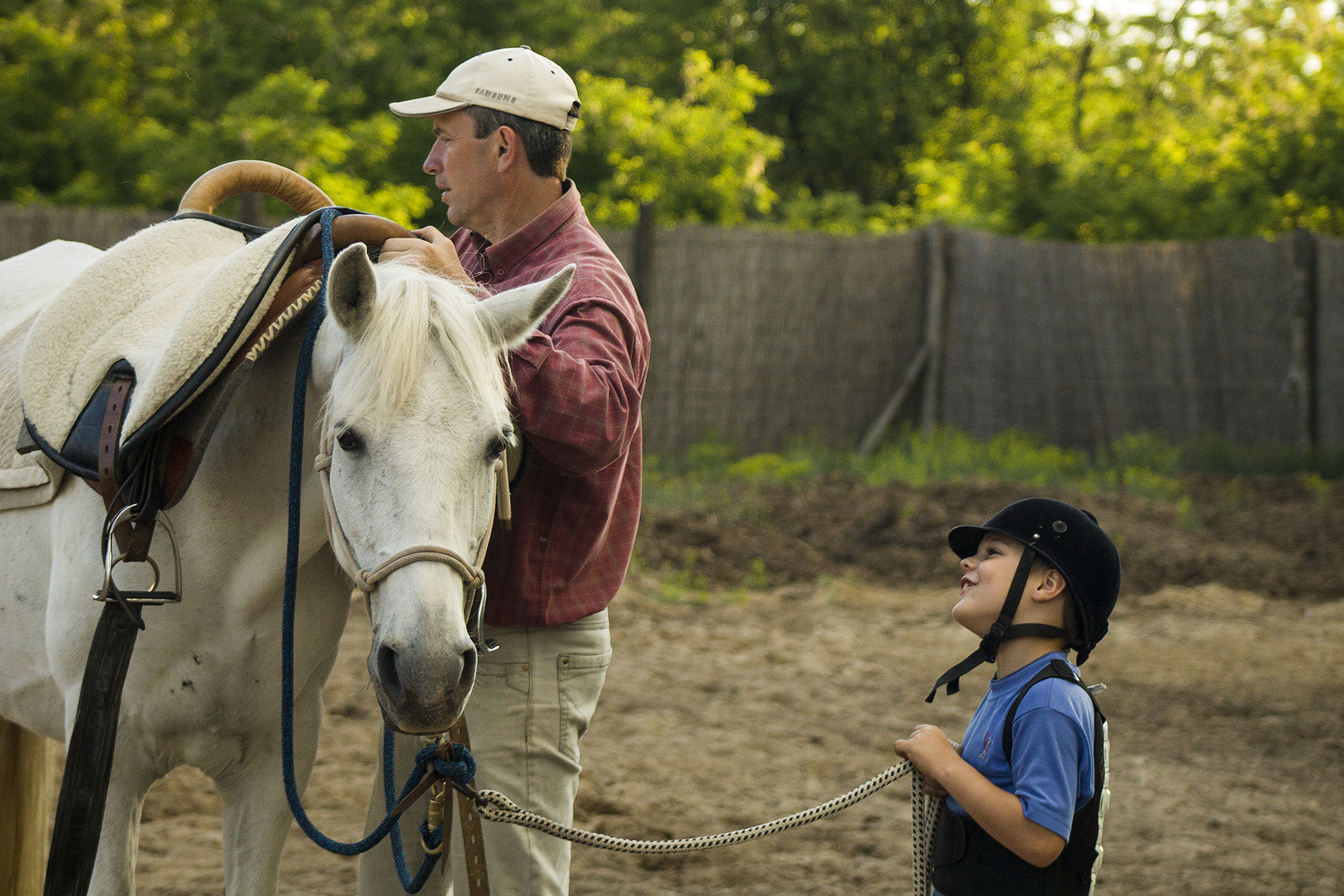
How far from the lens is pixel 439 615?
1.49 metres

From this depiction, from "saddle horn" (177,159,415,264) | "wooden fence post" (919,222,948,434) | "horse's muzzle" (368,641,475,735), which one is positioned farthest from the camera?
"wooden fence post" (919,222,948,434)

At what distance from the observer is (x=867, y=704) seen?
496 cm

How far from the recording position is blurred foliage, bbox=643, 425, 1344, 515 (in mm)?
8453

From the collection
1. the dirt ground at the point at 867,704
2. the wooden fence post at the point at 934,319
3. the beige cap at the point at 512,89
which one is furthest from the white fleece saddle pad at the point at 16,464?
the wooden fence post at the point at 934,319

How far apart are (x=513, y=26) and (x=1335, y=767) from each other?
47.4ft

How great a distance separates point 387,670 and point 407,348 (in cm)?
44

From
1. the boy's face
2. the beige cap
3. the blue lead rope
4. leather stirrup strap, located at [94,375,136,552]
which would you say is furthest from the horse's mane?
the boy's face

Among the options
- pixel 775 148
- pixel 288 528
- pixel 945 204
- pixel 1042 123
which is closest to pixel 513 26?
pixel 775 148

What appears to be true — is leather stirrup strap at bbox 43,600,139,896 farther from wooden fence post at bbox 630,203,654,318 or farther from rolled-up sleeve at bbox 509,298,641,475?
wooden fence post at bbox 630,203,654,318

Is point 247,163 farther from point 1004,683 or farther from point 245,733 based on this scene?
point 1004,683

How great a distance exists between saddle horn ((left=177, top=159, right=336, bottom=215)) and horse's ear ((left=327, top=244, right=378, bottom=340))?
1008mm

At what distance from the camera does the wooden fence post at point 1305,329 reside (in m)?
9.12

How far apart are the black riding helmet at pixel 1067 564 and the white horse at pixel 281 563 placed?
822mm

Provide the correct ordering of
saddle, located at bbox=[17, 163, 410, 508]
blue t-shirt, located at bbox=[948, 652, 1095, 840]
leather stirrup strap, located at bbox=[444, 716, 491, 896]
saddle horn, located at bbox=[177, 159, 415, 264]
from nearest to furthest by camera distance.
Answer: blue t-shirt, located at bbox=[948, 652, 1095, 840] → saddle, located at bbox=[17, 163, 410, 508] → leather stirrup strap, located at bbox=[444, 716, 491, 896] → saddle horn, located at bbox=[177, 159, 415, 264]
